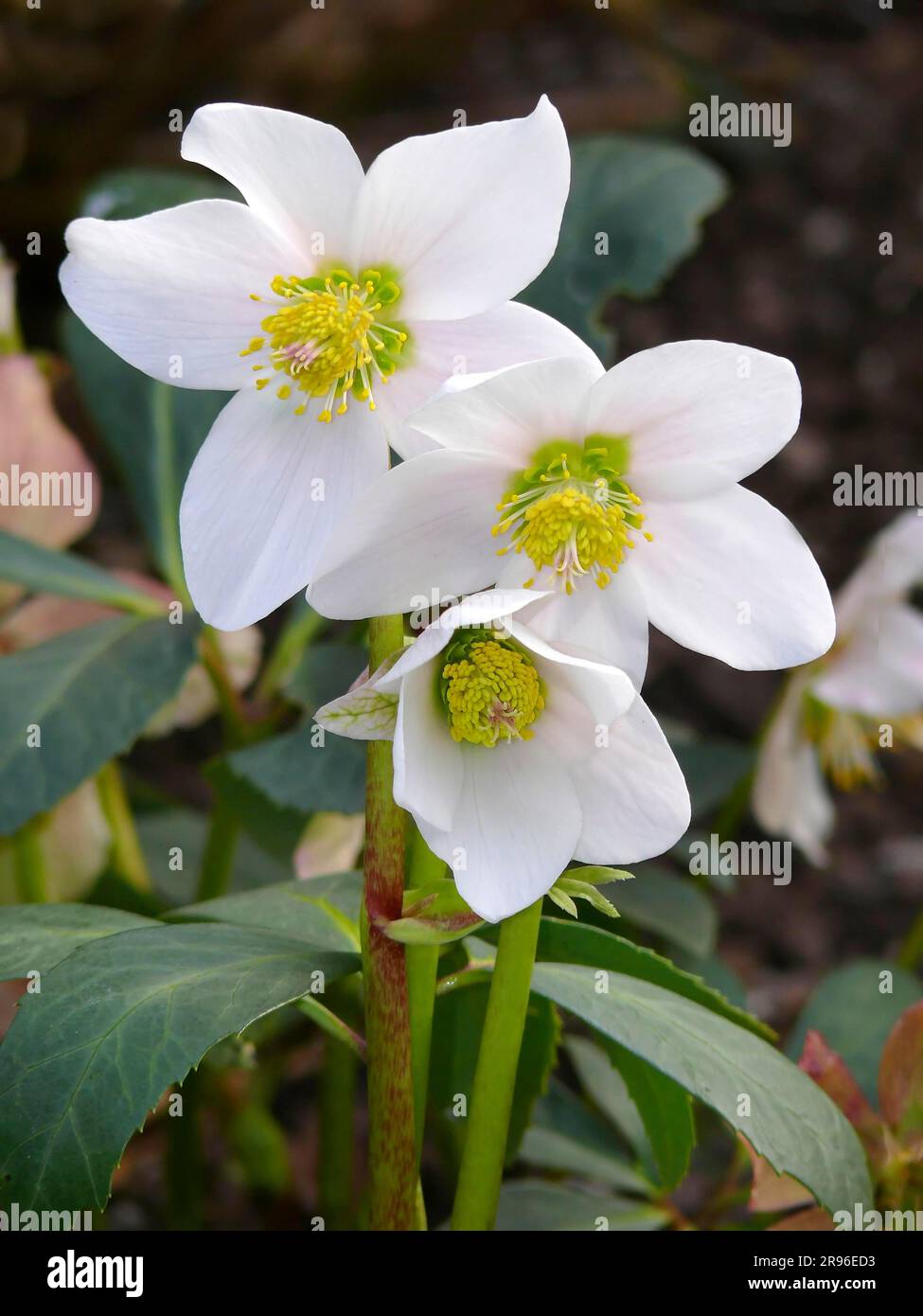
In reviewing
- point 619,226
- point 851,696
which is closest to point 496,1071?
point 851,696

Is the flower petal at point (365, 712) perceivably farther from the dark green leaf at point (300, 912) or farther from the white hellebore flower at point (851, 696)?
the white hellebore flower at point (851, 696)

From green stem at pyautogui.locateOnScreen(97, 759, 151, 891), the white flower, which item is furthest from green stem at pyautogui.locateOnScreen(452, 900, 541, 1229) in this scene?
green stem at pyautogui.locateOnScreen(97, 759, 151, 891)

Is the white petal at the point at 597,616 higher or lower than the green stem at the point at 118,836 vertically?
higher

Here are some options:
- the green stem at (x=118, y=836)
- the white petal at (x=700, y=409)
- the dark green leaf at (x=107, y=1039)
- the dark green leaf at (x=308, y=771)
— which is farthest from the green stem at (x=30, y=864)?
the white petal at (x=700, y=409)

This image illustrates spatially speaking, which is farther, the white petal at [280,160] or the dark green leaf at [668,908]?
the dark green leaf at [668,908]

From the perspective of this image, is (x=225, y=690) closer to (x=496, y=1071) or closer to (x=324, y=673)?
(x=324, y=673)
